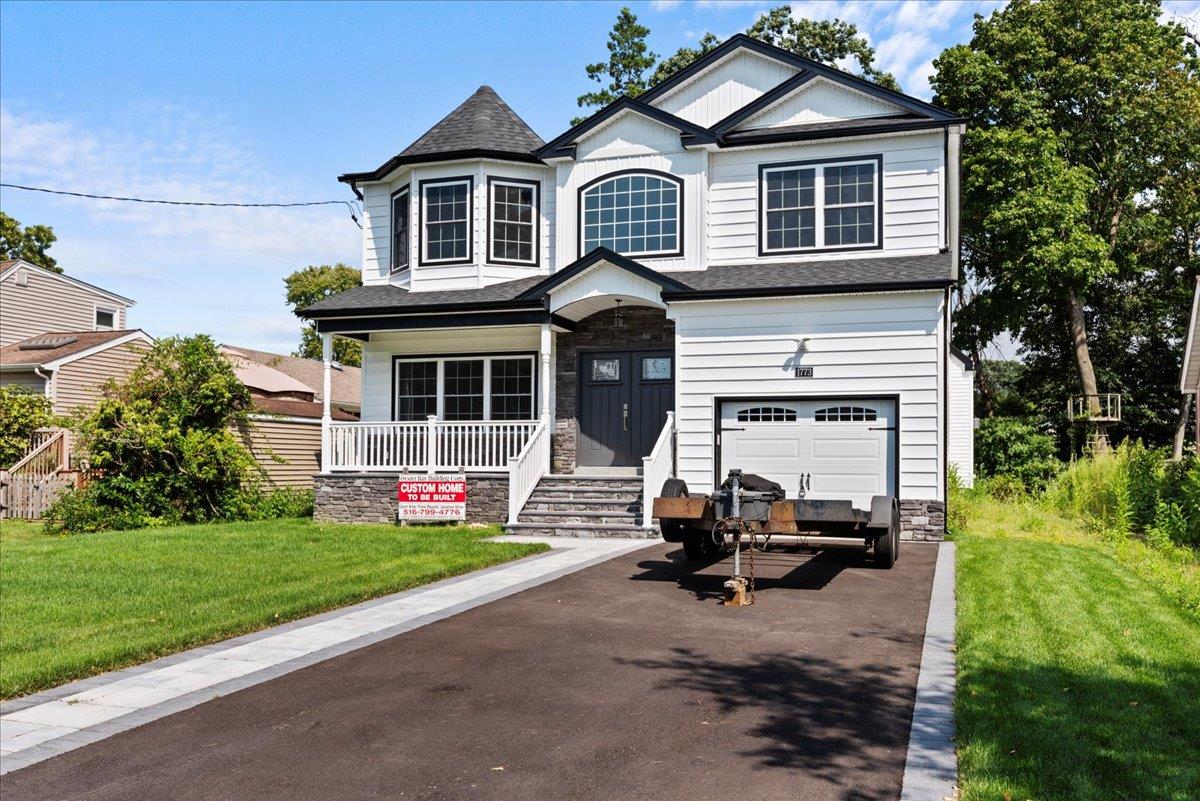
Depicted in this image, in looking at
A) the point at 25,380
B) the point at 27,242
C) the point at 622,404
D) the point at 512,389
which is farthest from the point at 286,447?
the point at 27,242

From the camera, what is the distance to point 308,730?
18.8 ft

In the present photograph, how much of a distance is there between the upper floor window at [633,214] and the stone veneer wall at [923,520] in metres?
6.27

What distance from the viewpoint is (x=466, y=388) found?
783 inches

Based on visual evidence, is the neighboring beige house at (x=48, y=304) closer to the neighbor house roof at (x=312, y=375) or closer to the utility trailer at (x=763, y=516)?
the neighbor house roof at (x=312, y=375)

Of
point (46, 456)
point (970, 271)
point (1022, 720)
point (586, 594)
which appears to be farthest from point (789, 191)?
point (970, 271)

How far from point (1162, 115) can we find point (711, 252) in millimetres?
19929

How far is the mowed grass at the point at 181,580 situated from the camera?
25.7ft

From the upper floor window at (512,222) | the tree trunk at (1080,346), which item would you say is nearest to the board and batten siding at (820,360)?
the upper floor window at (512,222)

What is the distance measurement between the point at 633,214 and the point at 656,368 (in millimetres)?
2955

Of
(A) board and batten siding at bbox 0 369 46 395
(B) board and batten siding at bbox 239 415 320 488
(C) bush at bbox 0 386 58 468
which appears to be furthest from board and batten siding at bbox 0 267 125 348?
(B) board and batten siding at bbox 239 415 320 488

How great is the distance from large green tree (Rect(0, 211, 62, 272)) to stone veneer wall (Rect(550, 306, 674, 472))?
40761mm

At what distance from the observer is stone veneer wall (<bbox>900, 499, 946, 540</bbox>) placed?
14.9 metres

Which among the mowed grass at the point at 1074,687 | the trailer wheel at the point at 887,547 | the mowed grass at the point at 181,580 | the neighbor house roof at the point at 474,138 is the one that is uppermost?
the neighbor house roof at the point at 474,138

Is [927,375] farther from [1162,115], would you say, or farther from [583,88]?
[583,88]
